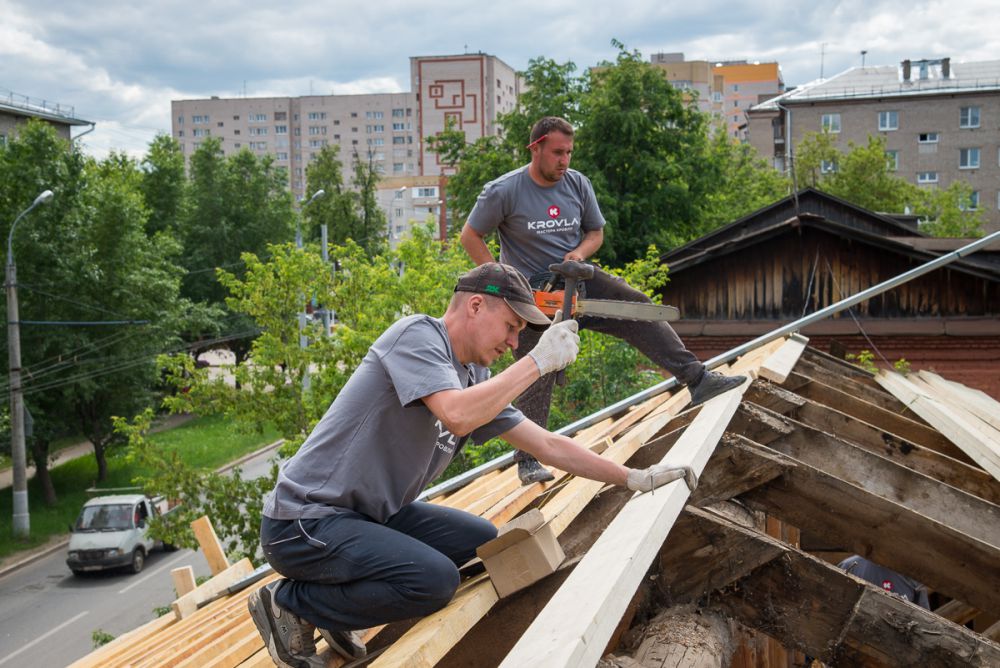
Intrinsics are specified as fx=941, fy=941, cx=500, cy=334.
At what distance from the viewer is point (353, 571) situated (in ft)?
9.26

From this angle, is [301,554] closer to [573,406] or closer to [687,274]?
[573,406]


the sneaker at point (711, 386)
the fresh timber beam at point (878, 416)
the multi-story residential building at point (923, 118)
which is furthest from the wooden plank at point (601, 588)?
the multi-story residential building at point (923, 118)

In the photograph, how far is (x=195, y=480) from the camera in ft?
55.7

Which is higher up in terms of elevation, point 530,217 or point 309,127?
point 309,127

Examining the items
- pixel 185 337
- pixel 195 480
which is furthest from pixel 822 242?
pixel 185 337

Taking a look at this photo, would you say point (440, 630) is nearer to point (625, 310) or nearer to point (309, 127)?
point (625, 310)

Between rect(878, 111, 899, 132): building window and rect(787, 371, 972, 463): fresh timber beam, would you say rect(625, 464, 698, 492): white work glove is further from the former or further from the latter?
rect(878, 111, 899, 132): building window

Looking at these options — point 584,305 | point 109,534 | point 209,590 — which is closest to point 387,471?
point 584,305

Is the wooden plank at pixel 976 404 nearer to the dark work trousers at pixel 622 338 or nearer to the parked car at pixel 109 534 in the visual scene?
the dark work trousers at pixel 622 338

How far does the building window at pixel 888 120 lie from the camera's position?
56625 mm

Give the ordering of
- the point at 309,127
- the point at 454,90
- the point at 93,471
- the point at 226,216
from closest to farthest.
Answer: the point at 93,471, the point at 226,216, the point at 454,90, the point at 309,127

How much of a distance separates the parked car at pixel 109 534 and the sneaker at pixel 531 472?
19487mm

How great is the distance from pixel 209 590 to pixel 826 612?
411cm

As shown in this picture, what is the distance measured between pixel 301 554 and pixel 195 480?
1504cm
